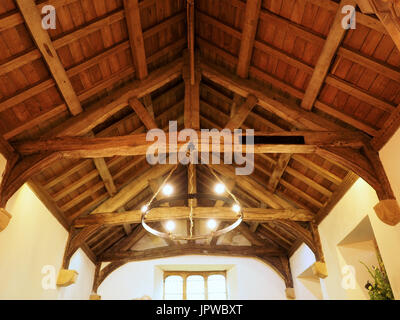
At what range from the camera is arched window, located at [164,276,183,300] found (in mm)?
7731

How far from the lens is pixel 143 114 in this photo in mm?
4754

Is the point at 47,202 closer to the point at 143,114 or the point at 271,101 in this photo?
the point at 143,114

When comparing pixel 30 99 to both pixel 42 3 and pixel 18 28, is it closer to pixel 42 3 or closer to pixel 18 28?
pixel 18 28

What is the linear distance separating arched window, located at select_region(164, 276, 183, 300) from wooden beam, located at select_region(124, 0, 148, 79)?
5.46m

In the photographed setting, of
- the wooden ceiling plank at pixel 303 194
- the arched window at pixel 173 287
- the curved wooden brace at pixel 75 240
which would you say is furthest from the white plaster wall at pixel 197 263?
the wooden ceiling plank at pixel 303 194

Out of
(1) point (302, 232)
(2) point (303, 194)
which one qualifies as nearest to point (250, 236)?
(1) point (302, 232)

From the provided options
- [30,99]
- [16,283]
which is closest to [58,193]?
[16,283]

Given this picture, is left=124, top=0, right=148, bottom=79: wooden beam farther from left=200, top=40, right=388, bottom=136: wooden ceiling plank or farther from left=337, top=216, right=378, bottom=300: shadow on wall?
left=337, top=216, right=378, bottom=300: shadow on wall

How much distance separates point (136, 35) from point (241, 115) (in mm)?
1907

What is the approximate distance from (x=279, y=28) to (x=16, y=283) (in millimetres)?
5141

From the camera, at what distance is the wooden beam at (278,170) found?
17.9ft
